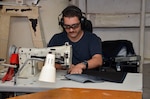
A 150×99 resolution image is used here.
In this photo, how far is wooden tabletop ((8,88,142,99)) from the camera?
1.50 meters

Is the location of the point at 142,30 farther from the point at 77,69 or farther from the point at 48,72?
the point at 48,72

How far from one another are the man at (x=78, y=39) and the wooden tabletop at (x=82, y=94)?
653mm

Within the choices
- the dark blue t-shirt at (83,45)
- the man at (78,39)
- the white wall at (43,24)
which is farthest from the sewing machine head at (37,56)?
the white wall at (43,24)

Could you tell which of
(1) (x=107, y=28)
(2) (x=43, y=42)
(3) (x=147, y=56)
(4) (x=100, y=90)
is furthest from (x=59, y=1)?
(4) (x=100, y=90)

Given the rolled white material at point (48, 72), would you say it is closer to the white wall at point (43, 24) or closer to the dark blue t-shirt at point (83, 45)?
the dark blue t-shirt at point (83, 45)

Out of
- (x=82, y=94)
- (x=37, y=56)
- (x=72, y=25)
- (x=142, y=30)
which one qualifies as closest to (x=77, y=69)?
(x=37, y=56)

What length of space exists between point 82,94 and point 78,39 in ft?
3.44

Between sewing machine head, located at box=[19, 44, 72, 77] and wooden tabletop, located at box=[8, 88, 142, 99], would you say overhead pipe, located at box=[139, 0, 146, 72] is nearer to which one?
sewing machine head, located at box=[19, 44, 72, 77]

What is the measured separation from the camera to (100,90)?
5.44ft

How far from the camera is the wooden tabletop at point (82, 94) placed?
59.1 inches

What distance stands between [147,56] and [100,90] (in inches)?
88.6

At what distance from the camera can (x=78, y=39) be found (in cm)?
255

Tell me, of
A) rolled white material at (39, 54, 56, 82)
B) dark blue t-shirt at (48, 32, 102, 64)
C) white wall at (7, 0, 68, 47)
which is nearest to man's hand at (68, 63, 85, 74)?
dark blue t-shirt at (48, 32, 102, 64)

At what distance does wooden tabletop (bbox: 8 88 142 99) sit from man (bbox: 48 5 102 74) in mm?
653
